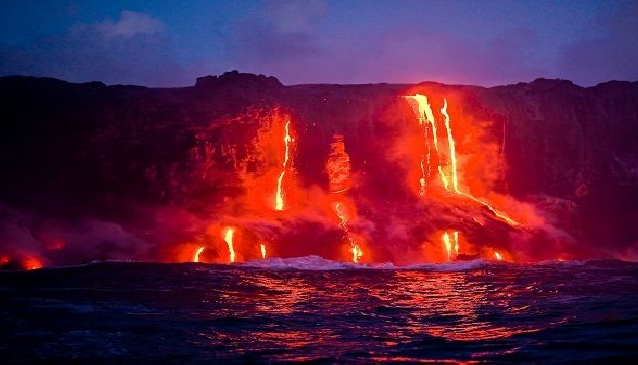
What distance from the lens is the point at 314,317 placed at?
35.1ft

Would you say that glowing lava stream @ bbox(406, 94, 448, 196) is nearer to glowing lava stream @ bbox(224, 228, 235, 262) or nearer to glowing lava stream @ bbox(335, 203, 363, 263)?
glowing lava stream @ bbox(335, 203, 363, 263)

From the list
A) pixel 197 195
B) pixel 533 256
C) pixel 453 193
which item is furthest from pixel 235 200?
pixel 533 256

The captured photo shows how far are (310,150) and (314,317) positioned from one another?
2247 cm

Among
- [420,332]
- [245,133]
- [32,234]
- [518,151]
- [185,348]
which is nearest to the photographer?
[185,348]

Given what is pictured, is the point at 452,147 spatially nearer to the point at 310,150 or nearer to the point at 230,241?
the point at 310,150

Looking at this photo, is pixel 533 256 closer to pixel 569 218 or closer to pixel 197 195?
pixel 569 218

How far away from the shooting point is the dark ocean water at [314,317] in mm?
7328

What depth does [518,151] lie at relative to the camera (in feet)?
113

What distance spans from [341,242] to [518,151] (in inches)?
541

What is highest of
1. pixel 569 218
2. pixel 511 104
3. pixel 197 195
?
pixel 511 104

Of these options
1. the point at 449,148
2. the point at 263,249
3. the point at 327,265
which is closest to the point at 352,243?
the point at 327,265

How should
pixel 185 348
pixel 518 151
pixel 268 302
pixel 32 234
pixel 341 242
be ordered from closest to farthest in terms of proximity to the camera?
pixel 185 348, pixel 268 302, pixel 32 234, pixel 341 242, pixel 518 151

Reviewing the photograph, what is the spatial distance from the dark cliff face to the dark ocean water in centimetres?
1014

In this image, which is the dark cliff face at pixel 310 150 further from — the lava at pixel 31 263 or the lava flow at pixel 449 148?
the lava at pixel 31 263
